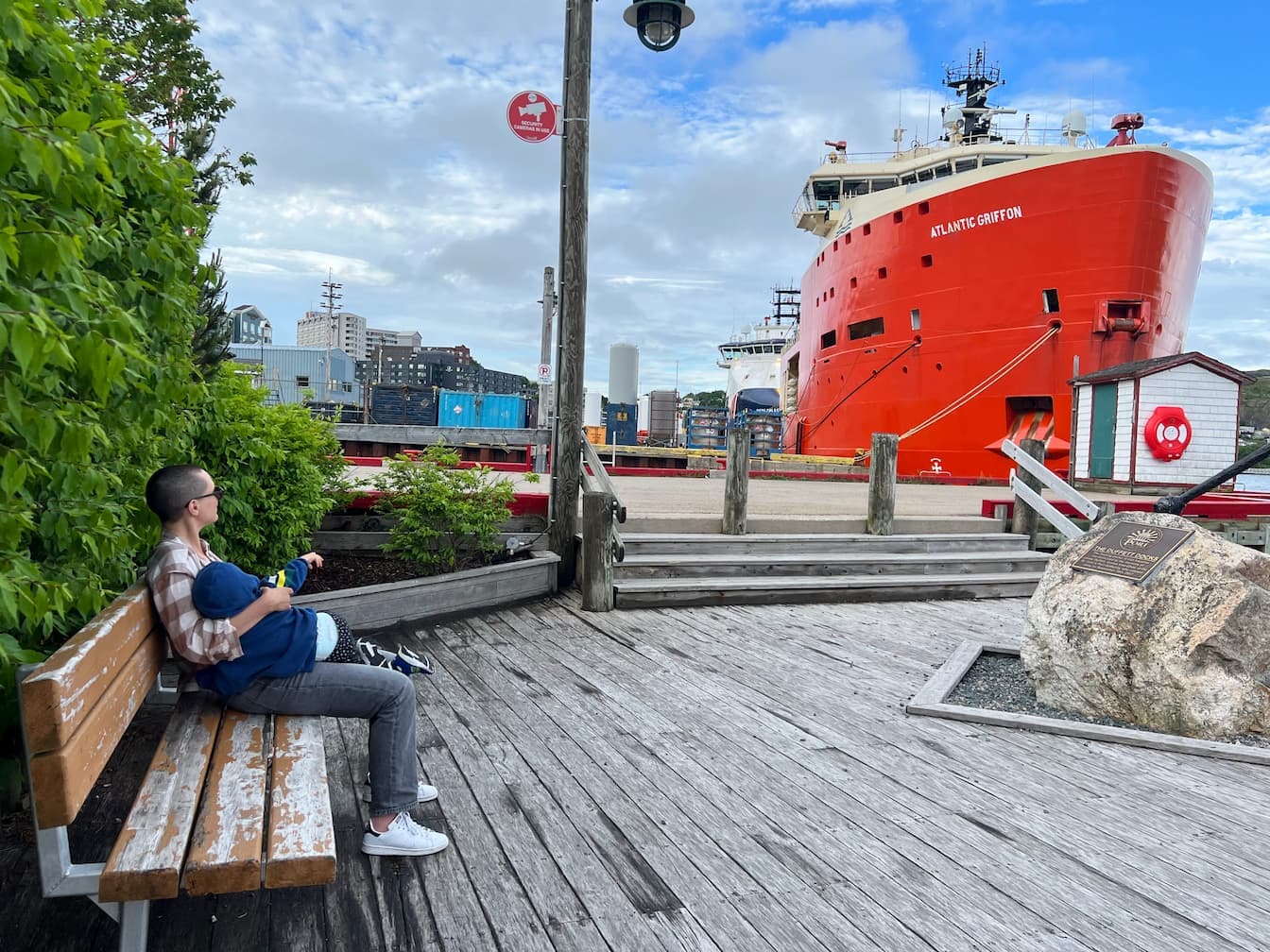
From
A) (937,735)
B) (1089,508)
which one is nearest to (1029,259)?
(1089,508)

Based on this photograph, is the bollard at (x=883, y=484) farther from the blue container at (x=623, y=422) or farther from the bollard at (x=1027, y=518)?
the blue container at (x=623, y=422)

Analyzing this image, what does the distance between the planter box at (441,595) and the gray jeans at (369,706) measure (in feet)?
6.98

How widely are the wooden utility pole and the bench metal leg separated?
189 inches

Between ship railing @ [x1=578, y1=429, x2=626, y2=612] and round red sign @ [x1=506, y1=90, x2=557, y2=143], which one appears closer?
ship railing @ [x1=578, y1=429, x2=626, y2=612]

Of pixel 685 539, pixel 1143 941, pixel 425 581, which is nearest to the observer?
pixel 1143 941

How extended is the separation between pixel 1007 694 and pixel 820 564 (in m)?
2.59

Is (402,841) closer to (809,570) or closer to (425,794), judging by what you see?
(425,794)

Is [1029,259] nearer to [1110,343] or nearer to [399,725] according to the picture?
[1110,343]

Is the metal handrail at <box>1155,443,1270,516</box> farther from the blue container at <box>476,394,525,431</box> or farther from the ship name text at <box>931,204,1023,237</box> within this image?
the blue container at <box>476,394,525,431</box>

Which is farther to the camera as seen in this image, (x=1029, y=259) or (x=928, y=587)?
(x=1029, y=259)

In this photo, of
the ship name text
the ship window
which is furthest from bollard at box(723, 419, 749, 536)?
the ship window

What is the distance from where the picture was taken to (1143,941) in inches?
84.8

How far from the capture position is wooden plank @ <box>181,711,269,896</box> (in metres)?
1.72

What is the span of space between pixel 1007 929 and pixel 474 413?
26.6m
